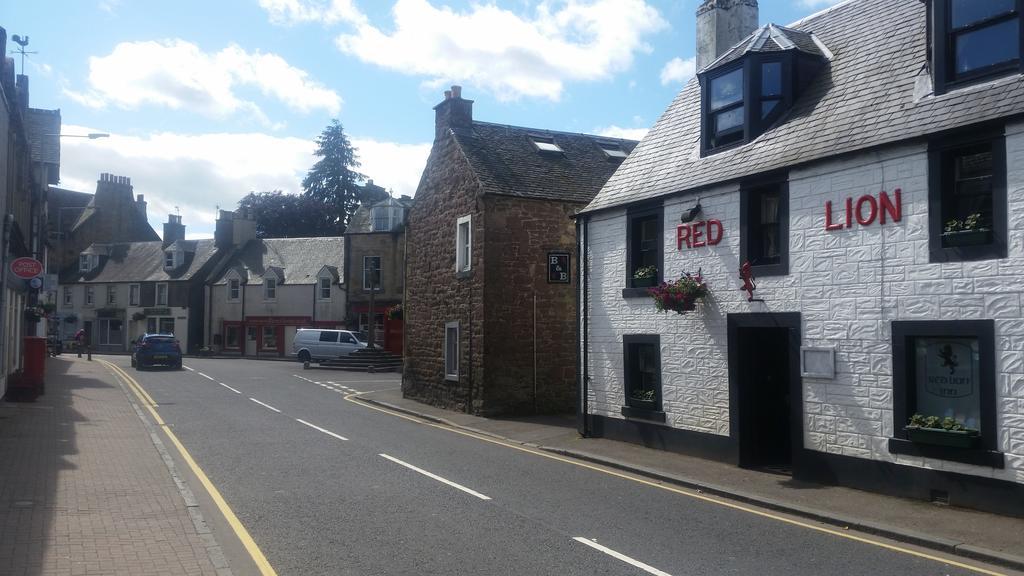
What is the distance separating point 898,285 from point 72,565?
10.3m

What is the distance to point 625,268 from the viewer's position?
17.1 metres

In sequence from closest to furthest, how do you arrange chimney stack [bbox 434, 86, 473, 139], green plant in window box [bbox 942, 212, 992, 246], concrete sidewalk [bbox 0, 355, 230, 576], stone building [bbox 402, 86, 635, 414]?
concrete sidewalk [bbox 0, 355, 230, 576] → green plant in window box [bbox 942, 212, 992, 246] → stone building [bbox 402, 86, 635, 414] → chimney stack [bbox 434, 86, 473, 139]

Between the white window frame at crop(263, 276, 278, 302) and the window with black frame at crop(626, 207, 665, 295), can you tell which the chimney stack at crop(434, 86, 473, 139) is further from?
the white window frame at crop(263, 276, 278, 302)

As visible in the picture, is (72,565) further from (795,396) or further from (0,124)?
(0,124)

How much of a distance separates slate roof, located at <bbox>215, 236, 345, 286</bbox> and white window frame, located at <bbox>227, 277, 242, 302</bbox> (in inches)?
29.6

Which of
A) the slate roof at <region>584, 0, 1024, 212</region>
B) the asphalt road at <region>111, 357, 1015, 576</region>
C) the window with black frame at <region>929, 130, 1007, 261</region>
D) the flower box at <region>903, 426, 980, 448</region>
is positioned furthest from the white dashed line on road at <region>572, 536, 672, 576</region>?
the slate roof at <region>584, 0, 1024, 212</region>

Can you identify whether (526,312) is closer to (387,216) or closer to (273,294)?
(387,216)

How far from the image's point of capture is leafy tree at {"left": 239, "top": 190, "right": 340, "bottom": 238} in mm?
74062

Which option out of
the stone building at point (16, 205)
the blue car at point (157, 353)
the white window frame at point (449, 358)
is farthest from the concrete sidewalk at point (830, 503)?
the blue car at point (157, 353)

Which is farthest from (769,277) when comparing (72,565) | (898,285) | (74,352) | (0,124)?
(74,352)

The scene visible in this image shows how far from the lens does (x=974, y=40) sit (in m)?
11.1

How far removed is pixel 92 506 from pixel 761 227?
35.4ft

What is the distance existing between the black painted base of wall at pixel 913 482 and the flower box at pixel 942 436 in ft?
1.33

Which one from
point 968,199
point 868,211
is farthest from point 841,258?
point 968,199
